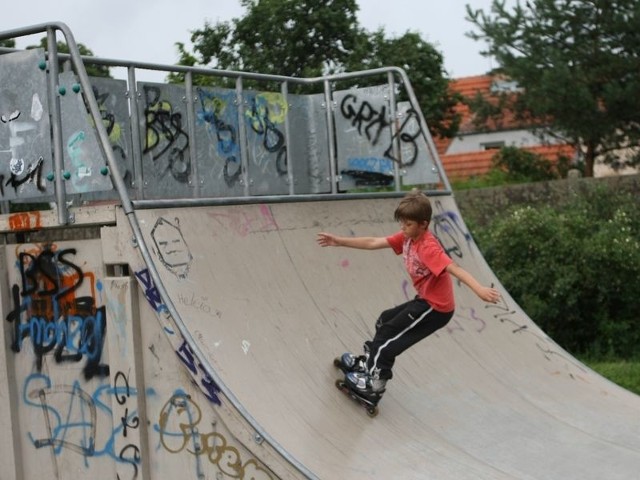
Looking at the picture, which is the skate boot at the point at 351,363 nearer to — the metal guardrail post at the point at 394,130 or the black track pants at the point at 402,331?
the black track pants at the point at 402,331

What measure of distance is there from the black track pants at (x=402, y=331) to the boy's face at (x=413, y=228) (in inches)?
15.7

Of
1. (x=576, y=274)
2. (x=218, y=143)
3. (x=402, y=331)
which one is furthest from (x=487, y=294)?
(x=576, y=274)

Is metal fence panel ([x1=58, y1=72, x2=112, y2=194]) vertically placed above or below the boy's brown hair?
above

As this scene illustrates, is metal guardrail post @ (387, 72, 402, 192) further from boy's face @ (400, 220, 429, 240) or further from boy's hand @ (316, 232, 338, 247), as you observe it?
boy's face @ (400, 220, 429, 240)

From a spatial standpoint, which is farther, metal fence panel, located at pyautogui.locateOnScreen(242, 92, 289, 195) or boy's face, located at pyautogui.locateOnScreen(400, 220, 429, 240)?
metal fence panel, located at pyautogui.locateOnScreen(242, 92, 289, 195)

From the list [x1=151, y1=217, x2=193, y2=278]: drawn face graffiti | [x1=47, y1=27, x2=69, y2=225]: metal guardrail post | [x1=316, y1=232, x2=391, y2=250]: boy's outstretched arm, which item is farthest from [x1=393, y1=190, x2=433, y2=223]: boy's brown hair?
[x1=47, y1=27, x2=69, y2=225]: metal guardrail post

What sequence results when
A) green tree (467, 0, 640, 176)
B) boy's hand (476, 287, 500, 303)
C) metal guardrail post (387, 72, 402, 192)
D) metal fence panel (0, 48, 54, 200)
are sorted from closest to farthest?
boy's hand (476, 287, 500, 303), metal fence panel (0, 48, 54, 200), metal guardrail post (387, 72, 402, 192), green tree (467, 0, 640, 176)

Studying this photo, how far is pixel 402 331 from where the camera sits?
20.2 ft

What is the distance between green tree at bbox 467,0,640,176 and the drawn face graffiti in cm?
1085

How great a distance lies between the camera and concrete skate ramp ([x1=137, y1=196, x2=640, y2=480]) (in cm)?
579

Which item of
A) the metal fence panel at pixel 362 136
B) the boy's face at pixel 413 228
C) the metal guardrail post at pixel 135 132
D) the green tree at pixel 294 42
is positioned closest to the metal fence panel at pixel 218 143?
the metal guardrail post at pixel 135 132

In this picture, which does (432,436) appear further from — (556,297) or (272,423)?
(556,297)

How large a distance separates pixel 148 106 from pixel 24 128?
1.28 m

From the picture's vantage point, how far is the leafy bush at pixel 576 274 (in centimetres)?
1204
